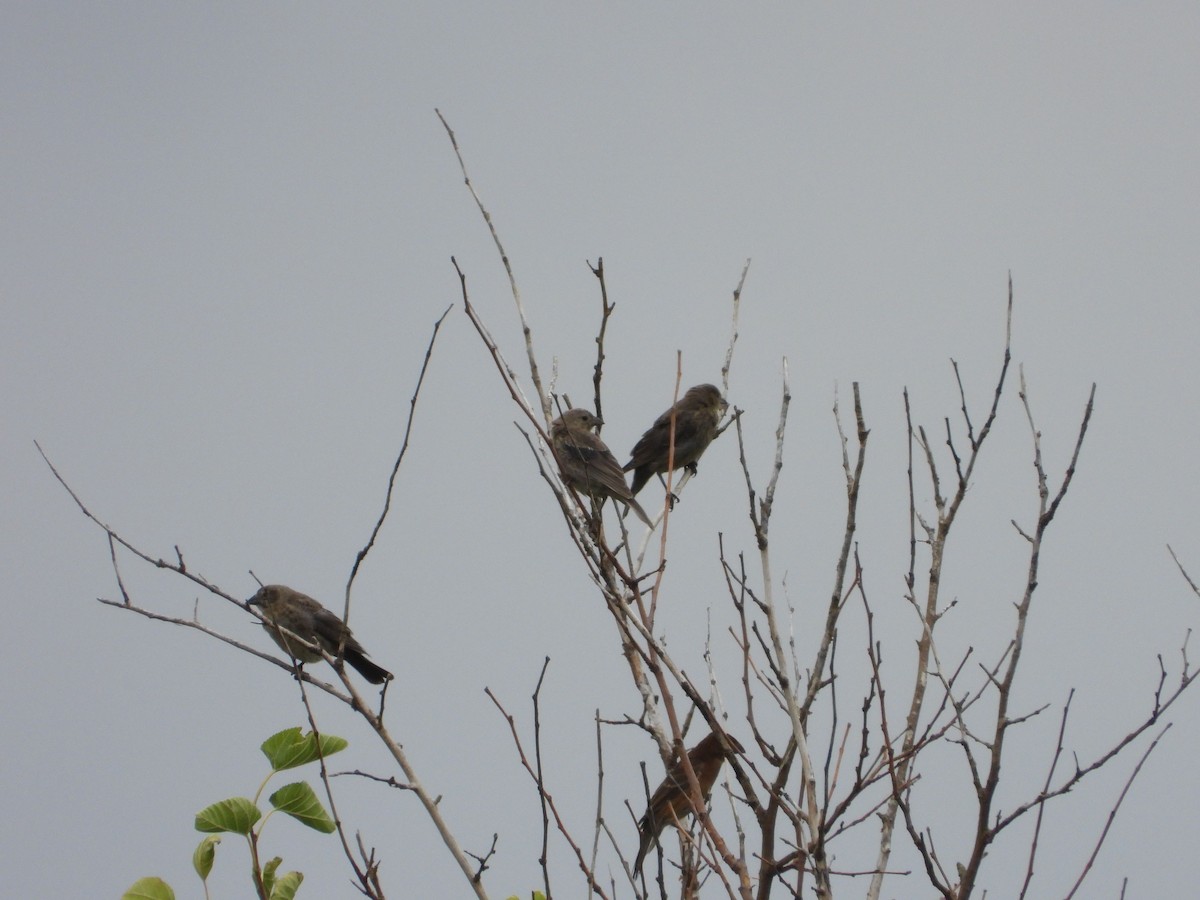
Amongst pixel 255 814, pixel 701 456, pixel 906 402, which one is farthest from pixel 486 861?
pixel 701 456

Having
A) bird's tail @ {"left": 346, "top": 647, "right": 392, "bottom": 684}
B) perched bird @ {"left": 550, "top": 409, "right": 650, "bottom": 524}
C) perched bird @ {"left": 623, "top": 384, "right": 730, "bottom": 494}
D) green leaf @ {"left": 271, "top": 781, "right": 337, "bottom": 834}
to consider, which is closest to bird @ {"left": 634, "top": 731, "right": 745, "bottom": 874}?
green leaf @ {"left": 271, "top": 781, "right": 337, "bottom": 834}

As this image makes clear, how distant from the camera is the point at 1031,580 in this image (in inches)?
134

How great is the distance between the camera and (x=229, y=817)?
3.09 meters

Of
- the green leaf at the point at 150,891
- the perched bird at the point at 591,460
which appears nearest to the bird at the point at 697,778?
the green leaf at the point at 150,891

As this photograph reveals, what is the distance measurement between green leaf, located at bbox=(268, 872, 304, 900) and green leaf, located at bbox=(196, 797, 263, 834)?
23cm

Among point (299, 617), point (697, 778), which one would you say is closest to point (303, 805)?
point (697, 778)

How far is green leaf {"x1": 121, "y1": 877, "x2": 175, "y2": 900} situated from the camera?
3066 mm

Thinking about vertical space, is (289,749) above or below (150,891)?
above

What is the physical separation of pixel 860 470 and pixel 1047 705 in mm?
Answer: 1025

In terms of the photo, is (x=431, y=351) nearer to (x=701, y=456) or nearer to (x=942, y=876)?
(x=942, y=876)

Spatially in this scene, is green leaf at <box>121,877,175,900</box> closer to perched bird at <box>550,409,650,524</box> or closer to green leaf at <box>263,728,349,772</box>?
green leaf at <box>263,728,349,772</box>

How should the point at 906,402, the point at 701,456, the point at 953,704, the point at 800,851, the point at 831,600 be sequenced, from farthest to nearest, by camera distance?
the point at 701,456 < the point at 906,402 < the point at 953,704 < the point at 831,600 < the point at 800,851

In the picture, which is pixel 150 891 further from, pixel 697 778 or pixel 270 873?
pixel 697 778

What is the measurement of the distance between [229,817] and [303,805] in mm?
236
